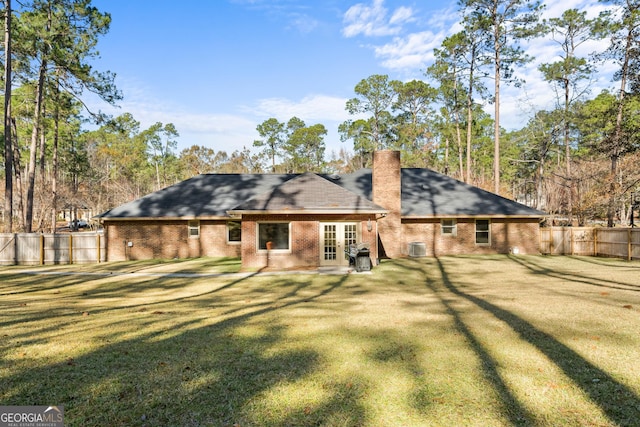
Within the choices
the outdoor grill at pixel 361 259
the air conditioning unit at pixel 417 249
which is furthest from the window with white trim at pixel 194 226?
the air conditioning unit at pixel 417 249

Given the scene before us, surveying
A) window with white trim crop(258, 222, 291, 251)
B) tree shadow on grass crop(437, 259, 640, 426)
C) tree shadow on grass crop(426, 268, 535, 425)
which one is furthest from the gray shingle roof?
tree shadow on grass crop(437, 259, 640, 426)

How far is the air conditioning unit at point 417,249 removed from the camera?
20656 mm

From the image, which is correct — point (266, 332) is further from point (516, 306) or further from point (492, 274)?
point (492, 274)

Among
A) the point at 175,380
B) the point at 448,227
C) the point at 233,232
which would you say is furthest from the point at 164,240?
the point at 448,227

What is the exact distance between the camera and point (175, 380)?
4539mm

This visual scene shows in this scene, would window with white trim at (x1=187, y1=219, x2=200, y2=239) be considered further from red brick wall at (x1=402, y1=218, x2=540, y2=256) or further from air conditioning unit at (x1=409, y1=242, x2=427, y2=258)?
air conditioning unit at (x1=409, y1=242, x2=427, y2=258)

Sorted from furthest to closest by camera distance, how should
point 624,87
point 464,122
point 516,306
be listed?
point 464,122
point 624,87
point 516,306

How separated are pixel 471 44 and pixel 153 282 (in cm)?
3247

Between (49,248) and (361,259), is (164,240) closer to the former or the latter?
(49,248)

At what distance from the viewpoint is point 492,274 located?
47.2 ft

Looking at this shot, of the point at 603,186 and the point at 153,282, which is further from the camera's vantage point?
the point at 603,186

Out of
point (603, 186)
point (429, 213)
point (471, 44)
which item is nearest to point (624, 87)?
point (603, 186)

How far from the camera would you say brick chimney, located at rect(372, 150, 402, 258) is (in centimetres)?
1994

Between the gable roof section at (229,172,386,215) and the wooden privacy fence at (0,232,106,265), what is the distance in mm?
10508
